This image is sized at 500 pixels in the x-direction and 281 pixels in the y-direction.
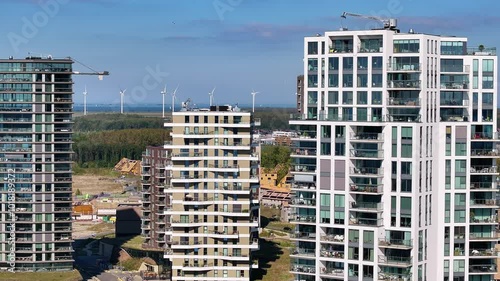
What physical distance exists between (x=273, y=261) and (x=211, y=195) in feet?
52.9

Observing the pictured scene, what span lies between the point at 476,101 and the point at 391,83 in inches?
270

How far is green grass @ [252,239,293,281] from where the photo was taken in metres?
93.9

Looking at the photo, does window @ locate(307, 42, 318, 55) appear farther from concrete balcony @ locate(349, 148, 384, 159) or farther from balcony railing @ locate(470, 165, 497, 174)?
balcony railing @ locate(470, 165, 497, 174)

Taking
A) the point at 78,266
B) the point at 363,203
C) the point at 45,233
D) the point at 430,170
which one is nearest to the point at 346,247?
the point at 363,203

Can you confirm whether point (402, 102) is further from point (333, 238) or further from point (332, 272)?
point (332, 272)

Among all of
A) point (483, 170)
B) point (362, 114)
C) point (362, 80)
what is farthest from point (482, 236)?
point (362, 80)

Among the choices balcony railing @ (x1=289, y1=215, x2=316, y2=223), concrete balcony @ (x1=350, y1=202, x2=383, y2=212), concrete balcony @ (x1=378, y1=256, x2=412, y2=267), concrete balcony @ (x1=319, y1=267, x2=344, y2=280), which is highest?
concrete balcony @ (x1=350, y1=202, x2=383, y2=212)

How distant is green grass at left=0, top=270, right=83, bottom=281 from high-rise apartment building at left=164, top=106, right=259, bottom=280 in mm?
13674

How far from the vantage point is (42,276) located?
97.1 metres

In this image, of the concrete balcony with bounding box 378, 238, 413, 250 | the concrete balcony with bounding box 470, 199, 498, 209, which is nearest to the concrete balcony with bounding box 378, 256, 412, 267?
the concrete balcony with bounding box 378, 238, 413, 250

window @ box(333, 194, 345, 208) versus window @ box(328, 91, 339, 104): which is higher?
window @ box(328, 91, 339, 104)

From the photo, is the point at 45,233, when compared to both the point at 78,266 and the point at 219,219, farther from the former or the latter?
the point at 219,219

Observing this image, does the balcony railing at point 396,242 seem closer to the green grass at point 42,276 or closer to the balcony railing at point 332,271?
the balcony railing at point 332,271

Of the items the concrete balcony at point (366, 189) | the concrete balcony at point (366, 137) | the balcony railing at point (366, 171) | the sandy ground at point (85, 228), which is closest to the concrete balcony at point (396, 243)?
the concrete balcony at point (366, 189)
